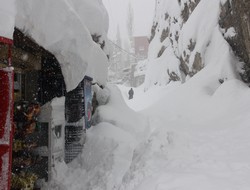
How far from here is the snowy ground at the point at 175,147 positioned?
4.93 metres

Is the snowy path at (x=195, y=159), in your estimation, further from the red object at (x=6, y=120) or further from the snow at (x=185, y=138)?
the red object at (x=6, y=120)

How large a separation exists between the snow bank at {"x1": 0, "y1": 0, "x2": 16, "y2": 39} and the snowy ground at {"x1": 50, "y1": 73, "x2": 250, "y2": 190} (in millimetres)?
2731

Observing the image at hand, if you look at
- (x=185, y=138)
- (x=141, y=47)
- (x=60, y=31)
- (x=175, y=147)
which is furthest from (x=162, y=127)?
(x=141, y=47)

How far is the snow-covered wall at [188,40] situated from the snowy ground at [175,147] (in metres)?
1.79

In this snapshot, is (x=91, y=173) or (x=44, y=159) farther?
(x=91, y=173)

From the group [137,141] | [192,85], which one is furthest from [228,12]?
[137,141]

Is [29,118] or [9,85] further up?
[9,85]

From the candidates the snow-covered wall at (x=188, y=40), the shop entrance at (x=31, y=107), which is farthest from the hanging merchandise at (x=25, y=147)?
the snow-covered wall at (x=188, y=40)

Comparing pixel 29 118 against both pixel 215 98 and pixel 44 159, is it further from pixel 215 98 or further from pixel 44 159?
pixel 215 98

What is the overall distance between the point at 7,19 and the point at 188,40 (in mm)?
14103

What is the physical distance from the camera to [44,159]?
631 cm

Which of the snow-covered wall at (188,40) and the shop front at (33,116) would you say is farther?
the snow-covered wall at (188,40)

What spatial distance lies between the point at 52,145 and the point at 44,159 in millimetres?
302

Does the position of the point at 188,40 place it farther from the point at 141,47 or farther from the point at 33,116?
the point at 141,47
